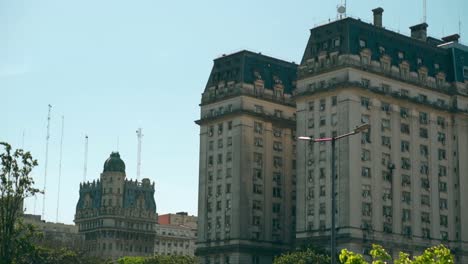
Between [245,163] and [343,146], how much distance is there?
74.0 feet

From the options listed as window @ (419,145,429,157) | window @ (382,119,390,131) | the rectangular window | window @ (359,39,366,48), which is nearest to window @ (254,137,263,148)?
the rectangular window

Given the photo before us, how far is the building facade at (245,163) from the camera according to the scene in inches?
6220

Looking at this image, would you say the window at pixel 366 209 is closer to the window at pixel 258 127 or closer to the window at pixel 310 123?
the window at pixel 310 123

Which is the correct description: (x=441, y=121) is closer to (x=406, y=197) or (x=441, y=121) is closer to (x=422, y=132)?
(x=422, y=132)

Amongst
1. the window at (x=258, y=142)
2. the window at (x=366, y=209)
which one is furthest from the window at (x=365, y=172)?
the window at (x=258, y=142)

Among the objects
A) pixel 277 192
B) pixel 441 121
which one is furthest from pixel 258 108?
pixel 441 121

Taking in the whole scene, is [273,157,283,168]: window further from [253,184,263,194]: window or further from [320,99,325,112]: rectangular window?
[320,99,325,112]: rectangular window

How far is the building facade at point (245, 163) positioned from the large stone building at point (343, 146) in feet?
0.71

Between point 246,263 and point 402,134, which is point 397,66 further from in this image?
point 246,263

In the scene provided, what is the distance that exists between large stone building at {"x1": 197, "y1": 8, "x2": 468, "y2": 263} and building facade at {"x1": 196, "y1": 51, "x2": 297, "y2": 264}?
215mm

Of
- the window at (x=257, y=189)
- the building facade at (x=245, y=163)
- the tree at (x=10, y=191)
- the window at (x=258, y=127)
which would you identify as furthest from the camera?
the window at (x=258, y=127)

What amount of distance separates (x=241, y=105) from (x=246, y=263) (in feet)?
89.2

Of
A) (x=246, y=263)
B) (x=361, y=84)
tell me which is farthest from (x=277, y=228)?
(x=361, y=84)

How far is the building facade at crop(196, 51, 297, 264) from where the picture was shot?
158000mm
